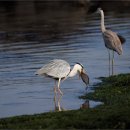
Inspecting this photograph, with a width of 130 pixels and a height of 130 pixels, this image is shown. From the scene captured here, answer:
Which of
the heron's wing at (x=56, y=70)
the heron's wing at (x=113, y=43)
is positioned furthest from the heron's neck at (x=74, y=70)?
the heron's wing at (x=113, y=43)

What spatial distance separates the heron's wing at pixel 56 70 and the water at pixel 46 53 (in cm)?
63

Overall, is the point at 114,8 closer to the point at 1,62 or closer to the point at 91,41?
the point at 91,41

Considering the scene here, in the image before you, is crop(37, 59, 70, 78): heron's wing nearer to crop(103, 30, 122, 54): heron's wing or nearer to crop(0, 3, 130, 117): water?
crop(0, 3, 130, 117): water

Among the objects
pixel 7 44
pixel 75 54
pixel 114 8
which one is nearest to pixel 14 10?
pixel 114 8

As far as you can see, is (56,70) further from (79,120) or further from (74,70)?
(79,120)

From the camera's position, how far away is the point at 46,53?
2614cm

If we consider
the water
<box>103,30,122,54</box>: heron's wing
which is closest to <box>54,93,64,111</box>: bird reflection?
the water

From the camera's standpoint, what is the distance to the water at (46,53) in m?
16.8

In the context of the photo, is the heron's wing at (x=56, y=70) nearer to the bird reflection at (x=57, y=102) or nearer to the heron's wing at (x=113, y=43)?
the bird reflection at (x=57, y=102)

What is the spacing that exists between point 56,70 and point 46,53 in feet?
30.3

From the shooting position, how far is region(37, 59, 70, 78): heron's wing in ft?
55.5

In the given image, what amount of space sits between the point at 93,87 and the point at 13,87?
2389mm

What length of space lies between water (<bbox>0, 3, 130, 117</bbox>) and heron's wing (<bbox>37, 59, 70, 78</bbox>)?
→ 2.08 ft

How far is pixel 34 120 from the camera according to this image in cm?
1271
